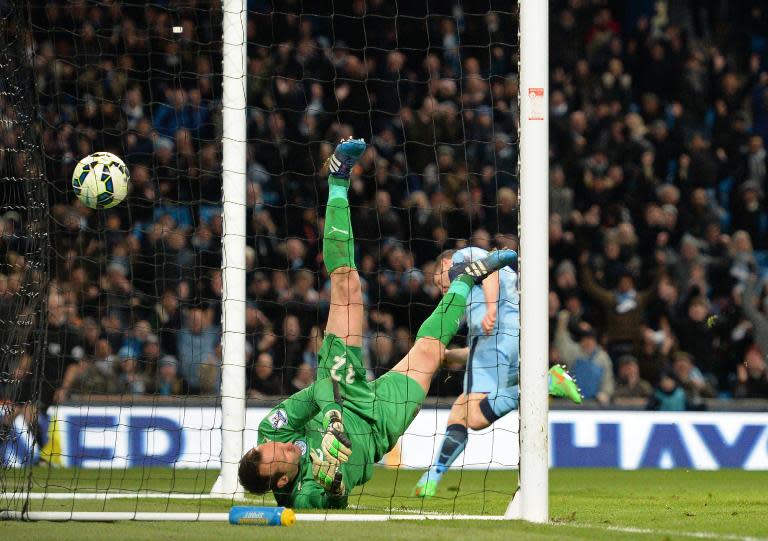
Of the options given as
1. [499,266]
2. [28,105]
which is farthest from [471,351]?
[28,105]

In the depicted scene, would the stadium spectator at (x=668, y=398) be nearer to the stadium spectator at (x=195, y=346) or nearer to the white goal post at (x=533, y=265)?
the stadium spectator at (x=195, y=346)

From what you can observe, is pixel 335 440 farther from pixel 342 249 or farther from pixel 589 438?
pixel 589 438

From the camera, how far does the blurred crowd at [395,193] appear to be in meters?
13.2

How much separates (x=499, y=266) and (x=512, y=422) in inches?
176

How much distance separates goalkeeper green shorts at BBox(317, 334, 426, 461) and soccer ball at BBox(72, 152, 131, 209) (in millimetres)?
1923

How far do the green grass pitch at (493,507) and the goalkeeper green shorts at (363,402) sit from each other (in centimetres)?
42

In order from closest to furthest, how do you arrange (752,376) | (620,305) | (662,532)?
(662,532)
(752,376)
(620,305)

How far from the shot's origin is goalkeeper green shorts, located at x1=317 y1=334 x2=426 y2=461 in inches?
322

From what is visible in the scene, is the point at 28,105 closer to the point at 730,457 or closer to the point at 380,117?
the point at 380,117

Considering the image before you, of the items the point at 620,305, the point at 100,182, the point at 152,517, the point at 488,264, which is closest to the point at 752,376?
the point at 620,305

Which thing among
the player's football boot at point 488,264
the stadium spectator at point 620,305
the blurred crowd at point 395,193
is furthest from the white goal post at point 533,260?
the stadium spectator at point 620,305

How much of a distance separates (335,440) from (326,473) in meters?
0.20

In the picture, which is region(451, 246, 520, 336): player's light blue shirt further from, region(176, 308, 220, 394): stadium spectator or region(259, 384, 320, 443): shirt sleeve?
region(176, 308, 220, 394): stadium spectator

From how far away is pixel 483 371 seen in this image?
32.3ft
